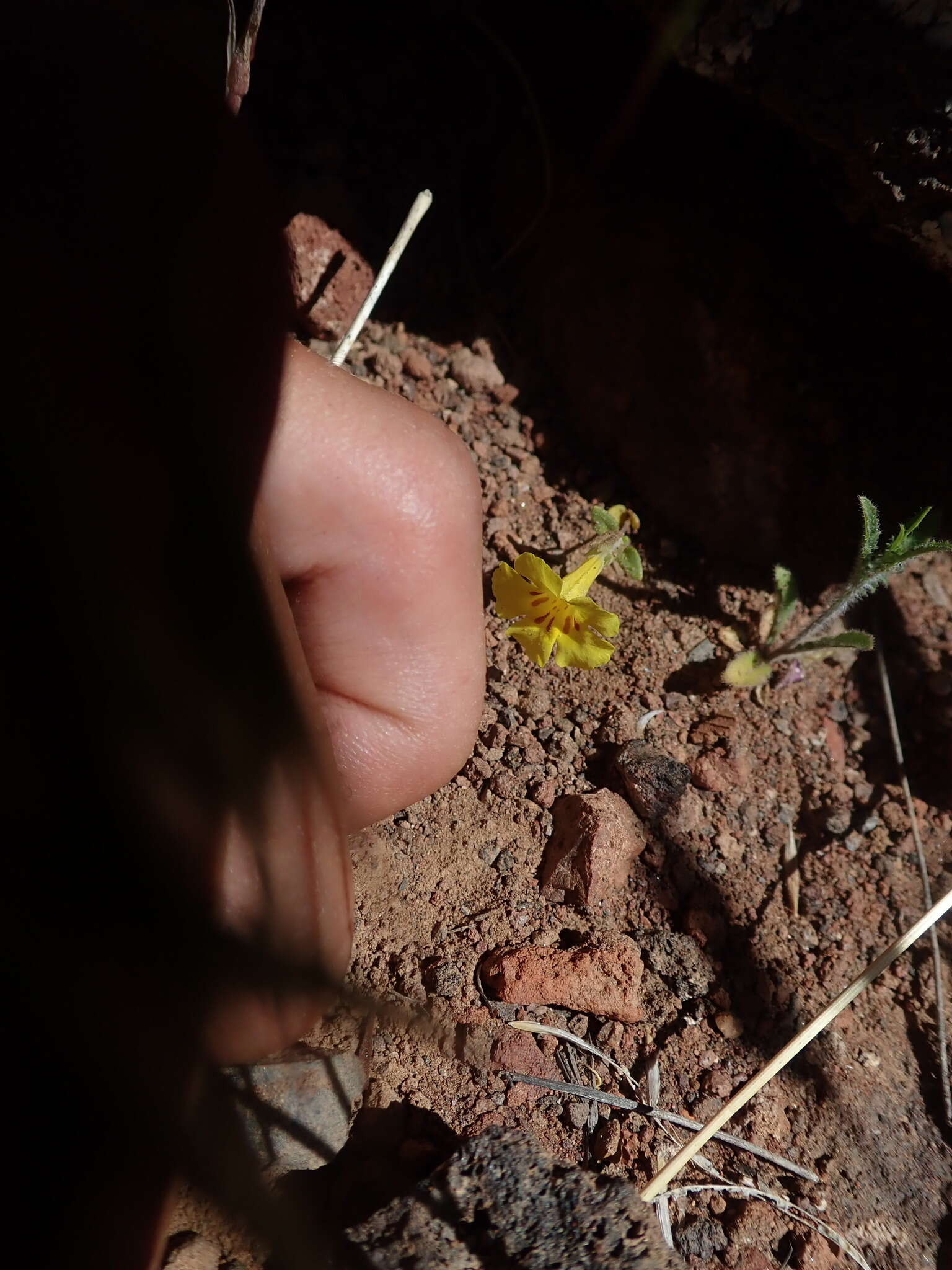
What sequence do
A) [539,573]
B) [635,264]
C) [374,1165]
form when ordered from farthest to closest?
[635,264] → [539,573] → [374,1165]

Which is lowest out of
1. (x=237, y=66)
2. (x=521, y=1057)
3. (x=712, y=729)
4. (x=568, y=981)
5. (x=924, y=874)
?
(x=521, y=1057)

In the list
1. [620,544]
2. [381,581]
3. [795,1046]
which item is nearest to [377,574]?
[381,581]

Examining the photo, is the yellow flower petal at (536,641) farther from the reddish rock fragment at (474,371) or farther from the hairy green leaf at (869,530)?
the reddish rock fragment at (474,371)

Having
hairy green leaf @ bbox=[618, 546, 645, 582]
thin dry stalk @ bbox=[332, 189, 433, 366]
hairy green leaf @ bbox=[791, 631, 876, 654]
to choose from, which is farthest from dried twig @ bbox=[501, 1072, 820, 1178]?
thin dry stalk @ bbox=[332, 189, 433, 366]

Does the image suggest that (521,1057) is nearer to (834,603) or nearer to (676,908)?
(676,908)

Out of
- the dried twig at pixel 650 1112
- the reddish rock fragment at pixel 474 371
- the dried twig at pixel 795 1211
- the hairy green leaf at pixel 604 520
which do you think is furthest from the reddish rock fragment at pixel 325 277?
the dried twig at pixel 795 1211
